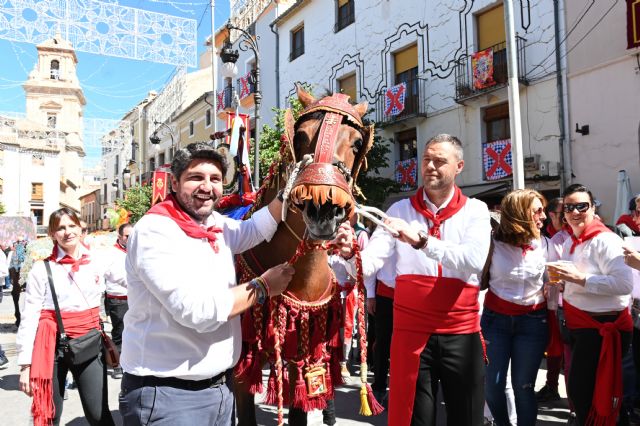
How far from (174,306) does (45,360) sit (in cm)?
231

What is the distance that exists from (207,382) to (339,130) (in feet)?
4.45

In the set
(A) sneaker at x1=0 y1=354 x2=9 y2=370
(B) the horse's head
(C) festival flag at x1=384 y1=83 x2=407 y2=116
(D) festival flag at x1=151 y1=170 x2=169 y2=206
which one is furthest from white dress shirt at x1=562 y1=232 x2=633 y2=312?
(C) festival flag at x1=384 y1=83 x2=407 y2=116

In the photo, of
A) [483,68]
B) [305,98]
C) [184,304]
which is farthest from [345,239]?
[483,68]

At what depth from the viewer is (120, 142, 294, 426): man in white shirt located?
6.65 ft

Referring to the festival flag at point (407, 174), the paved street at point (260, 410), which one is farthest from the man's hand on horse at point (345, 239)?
the festival flag at point (407, 174)

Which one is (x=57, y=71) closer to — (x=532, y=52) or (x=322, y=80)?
(x=322, y=80)

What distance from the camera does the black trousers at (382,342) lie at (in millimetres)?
5562

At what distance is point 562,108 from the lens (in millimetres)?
12289

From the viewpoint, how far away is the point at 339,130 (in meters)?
2.65

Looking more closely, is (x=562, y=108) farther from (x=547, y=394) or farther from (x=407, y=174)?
(x=547, y=394)

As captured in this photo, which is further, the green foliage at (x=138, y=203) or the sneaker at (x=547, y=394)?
the green foliage at (x=138, y=203)

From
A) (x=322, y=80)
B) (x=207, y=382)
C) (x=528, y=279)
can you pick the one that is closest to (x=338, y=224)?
(x=207, y=382)

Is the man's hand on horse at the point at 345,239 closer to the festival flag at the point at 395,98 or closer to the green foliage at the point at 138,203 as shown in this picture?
the festival flag at the point at 395,98

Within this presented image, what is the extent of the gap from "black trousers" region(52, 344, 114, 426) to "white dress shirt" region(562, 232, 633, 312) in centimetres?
347
